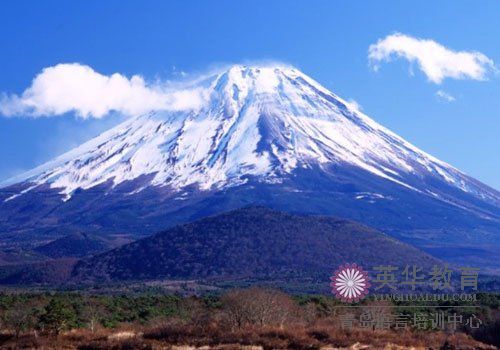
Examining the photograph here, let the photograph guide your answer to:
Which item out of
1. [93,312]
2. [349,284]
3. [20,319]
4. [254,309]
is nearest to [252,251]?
[93,312]

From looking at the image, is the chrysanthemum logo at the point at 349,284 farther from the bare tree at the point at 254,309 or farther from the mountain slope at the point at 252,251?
the mountain slope at the point at 252,251

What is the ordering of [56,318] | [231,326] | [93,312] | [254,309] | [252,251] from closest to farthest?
1. [231,326]
2. [56,318]
3. [254,309]
4. [93,312]
5. [252,251]

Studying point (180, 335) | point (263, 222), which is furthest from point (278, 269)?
point (180, 335)

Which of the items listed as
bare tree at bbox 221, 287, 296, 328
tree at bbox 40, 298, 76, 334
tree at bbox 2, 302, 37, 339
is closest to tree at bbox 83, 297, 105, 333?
tree at bbox 40, 298, 76, 334

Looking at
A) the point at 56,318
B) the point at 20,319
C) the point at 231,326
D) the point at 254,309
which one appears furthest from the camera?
the point at 20,319

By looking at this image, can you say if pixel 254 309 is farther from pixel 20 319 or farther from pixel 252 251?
pixel 252 251

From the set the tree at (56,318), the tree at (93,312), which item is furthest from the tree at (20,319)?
the tree at (93,312)

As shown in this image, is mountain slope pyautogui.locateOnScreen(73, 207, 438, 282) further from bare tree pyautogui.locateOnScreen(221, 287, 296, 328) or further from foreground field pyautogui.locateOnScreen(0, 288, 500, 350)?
bare tree pyautogui.locateOnScreen(221, 287, 296, 328)

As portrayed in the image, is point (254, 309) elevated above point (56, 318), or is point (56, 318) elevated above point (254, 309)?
point (254, 309)
